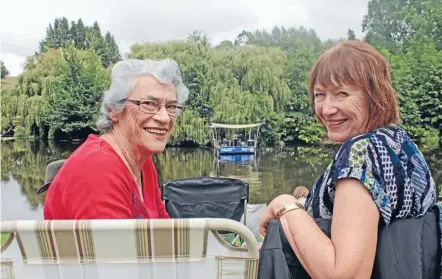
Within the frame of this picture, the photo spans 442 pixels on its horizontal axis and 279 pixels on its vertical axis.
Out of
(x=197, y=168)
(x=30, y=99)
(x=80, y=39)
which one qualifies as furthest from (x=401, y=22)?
(x=30, y=99)

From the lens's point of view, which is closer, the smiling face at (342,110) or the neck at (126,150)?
the smiling face at (342,110)

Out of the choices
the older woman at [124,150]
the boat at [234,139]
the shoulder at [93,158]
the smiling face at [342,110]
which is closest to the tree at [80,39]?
the boat at [234,139]

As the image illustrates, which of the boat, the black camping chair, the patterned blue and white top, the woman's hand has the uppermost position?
the patterned blue and white top

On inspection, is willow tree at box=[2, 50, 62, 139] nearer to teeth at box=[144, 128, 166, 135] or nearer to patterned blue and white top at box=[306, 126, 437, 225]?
teeth at box=[144, 128, 166, 135]

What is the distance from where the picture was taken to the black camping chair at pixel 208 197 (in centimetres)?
334

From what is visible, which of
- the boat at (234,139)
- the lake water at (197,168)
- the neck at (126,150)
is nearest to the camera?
the neck at (126,150)

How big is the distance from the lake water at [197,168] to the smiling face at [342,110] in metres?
9.33

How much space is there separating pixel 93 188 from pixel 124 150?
22 centimetres

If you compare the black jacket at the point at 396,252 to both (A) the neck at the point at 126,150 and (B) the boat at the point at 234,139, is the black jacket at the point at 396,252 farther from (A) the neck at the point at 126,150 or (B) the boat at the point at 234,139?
(B) the boat at the point at 234,139

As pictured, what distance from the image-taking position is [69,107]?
17609 mm

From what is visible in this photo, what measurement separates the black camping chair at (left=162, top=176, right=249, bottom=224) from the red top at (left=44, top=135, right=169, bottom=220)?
2.40m

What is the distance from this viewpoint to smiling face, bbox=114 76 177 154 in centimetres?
105

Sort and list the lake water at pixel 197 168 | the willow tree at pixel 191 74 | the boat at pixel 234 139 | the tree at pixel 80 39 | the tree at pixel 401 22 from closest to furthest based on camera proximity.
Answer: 1. the lake water at pixel 197 168
2. the willow tree at pixel 191 74
3. the boat at pixel 234 139
4. the tree at pixel 401 22
5. the tree at pixel 80 39

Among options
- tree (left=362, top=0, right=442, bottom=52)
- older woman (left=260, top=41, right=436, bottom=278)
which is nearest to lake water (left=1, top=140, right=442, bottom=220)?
tree (left=362, top=0, right=442, bottom=52)
